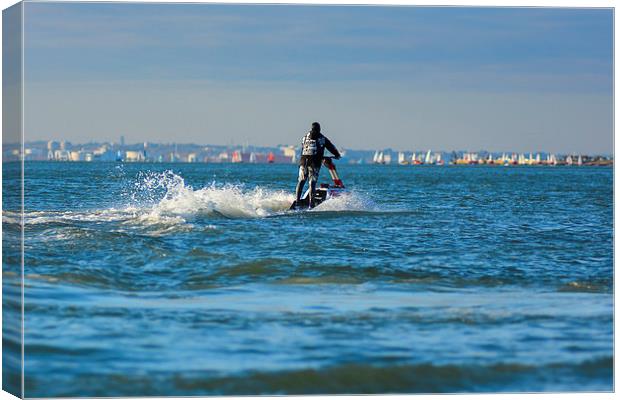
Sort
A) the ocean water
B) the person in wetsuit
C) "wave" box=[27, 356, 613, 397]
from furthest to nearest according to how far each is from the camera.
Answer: the person in wetsuit → the ocean water → "wave" box=[27, 356, 613, 397]

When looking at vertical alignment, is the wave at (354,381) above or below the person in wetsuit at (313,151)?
below

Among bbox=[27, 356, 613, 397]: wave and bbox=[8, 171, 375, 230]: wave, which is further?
bbox=[8, 171, 375, 230]: wave

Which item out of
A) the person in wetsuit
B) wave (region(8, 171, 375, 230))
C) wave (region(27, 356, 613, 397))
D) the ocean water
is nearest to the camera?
wave (region(27, 356, 613, 397))

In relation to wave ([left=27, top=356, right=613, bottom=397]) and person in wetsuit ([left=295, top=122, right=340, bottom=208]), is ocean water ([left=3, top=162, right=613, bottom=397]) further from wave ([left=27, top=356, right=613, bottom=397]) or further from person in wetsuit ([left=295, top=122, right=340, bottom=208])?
person in wetsuit ([left=295, top=122, right=340, bottom=208])

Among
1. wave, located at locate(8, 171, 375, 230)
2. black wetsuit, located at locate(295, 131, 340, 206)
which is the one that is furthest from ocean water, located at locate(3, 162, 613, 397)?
black wetsuit, located at locate(295, 131, 340, 206)

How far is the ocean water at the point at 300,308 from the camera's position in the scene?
905cm

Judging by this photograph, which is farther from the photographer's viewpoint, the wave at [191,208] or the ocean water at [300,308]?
the wave at [191,208]

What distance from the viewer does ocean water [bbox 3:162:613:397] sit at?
905 centimetres

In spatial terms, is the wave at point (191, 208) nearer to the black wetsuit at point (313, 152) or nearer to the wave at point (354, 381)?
the black wetsuit at point (313, 152)

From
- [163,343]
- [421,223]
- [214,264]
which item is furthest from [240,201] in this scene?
[163,343]

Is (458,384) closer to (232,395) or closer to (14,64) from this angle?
(232,395)

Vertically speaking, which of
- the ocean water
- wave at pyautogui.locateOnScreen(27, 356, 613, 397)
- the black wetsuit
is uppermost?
the black wetsuit

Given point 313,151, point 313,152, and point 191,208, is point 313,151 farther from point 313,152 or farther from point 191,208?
point 191,208

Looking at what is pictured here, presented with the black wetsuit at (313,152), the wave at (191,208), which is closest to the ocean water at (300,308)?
the wave at (191,208)
